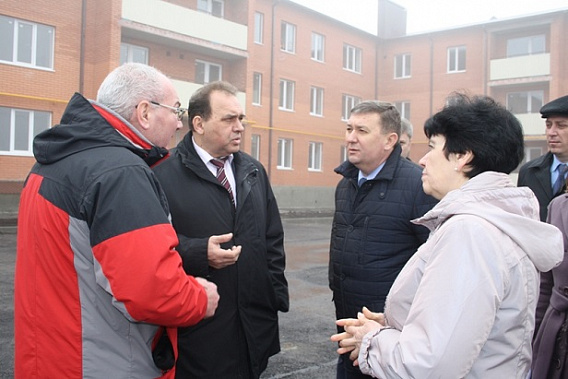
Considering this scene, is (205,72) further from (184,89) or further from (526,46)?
(526,46)

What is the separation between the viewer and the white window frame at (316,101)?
2872 cm

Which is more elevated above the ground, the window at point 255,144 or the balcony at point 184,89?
the balcony at point 184,89

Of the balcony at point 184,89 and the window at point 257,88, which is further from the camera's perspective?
the window at point 257,88

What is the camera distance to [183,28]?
20.5 meters

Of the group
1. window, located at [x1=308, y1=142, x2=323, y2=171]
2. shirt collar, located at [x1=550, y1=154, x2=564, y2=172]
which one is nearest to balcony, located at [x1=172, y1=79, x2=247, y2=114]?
window, located at [x1=308, y1=142, x2=323, y2=171]

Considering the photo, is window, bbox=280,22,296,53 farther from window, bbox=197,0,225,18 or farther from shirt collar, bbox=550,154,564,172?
shirt collar, bbox=550,154,564,172

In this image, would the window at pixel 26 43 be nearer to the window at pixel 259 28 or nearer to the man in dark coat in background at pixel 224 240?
the window at pixel 259 28

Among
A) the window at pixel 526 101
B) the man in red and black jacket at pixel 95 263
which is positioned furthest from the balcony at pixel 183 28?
the man in red and black jacket at pixel 95 263

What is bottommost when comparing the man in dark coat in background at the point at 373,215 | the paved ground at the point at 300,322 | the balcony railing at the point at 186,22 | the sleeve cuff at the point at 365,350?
the paved ground at the point at 300,322

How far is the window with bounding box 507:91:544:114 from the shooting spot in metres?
29.4

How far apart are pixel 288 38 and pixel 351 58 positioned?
18.5 feet

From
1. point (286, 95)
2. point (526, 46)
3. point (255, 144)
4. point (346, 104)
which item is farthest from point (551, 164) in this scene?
point (526, 46)

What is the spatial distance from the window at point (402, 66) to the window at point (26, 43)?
21.2 meters

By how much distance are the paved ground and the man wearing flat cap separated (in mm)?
2375
